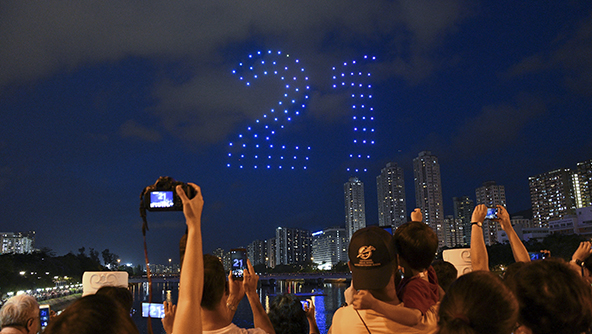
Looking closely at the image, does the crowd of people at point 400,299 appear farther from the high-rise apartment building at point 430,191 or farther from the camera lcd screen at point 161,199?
the high-rise apartment building at point 430,191

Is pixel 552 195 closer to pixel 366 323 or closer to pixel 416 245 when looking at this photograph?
pixel 416 245

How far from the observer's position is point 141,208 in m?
2.68

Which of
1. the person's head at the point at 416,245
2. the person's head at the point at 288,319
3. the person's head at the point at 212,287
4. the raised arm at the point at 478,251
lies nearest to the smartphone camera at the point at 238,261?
the person's head at the point at 288,319

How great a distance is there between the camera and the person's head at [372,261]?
2482 mm

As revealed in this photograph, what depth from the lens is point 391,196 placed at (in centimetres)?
15250

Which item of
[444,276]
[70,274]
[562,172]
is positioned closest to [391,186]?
[562,172]

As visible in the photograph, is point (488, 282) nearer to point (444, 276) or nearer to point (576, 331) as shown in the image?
point (576, 331)

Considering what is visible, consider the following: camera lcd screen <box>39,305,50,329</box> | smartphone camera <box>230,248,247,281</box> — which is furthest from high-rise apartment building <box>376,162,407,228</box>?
camera lcd screen <box>39,305,50,329</box>

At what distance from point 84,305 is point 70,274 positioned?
11461cm

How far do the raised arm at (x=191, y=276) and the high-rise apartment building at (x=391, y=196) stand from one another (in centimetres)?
14971

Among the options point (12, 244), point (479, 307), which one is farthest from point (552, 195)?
point (12, 244)

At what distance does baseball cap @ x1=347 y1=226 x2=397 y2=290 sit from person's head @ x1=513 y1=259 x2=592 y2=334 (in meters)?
0.73

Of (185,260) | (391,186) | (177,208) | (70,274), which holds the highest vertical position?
(391,186)

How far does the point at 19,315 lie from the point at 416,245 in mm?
3524
